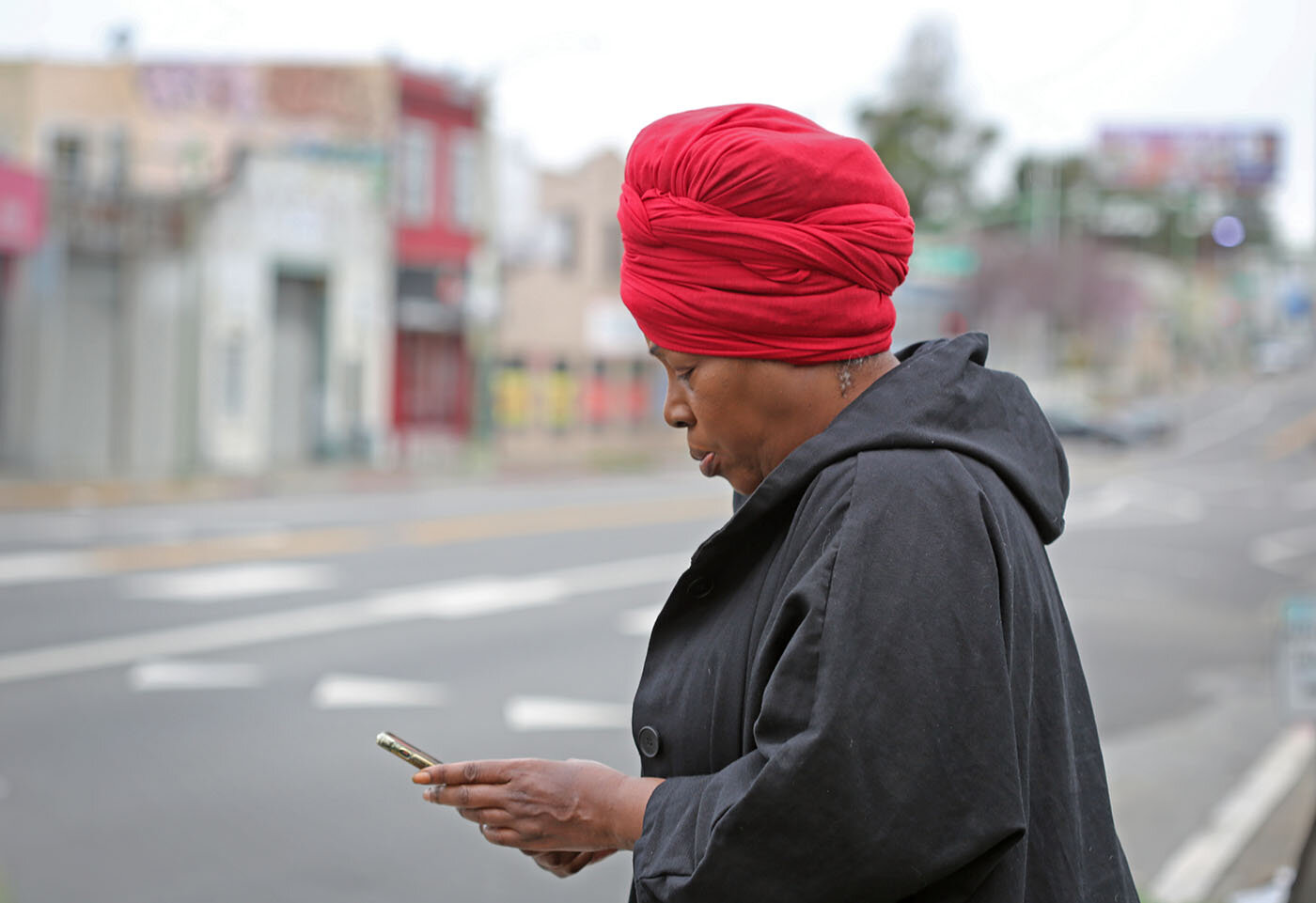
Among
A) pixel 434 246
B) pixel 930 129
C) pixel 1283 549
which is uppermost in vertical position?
pixel 930 129

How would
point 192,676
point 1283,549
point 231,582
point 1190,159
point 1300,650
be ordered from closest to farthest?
1. point 1300,650
2. point 192,676
3. point 231,582
4. point 1283,549
5. point 1190,159

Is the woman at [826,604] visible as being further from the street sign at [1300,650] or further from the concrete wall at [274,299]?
the concrete wall at [274,299]

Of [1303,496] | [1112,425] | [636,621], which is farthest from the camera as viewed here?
[1112,425]

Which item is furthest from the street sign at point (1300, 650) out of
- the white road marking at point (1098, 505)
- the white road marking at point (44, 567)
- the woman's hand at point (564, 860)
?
the white road marking at point (1098, 505)

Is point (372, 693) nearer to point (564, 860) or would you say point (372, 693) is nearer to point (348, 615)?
point (348, 615)

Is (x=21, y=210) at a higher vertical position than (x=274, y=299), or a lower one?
higher

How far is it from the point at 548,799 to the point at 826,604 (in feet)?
1.31

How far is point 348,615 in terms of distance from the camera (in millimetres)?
10852

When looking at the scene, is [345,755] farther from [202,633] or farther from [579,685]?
[202,633]

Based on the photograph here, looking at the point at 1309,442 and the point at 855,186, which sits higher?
the point at 855,186

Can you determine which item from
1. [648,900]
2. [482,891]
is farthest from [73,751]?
[648,900]

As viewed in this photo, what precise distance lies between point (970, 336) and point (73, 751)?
6417mm

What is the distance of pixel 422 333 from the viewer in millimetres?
29141

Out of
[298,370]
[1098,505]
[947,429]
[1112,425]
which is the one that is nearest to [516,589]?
[947,429]
